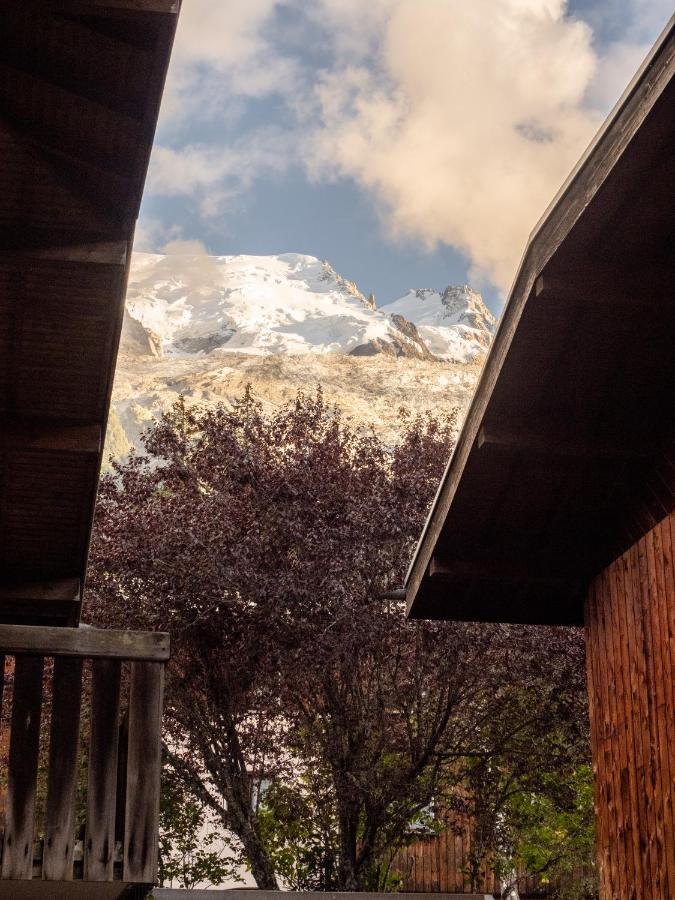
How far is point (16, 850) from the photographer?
6266mm

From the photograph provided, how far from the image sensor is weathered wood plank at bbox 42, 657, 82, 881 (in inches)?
246

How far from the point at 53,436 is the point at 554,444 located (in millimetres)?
3094

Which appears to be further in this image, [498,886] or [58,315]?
[498,886]

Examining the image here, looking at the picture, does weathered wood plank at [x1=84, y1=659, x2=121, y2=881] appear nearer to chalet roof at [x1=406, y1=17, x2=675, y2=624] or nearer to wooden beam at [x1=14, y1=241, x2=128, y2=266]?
chalet roof at [x1=406, y1=17, x2=675, y2=624]

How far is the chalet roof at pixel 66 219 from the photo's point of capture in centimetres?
452

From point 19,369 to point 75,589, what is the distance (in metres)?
2.59

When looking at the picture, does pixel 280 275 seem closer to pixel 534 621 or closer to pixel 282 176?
pixel 282 176

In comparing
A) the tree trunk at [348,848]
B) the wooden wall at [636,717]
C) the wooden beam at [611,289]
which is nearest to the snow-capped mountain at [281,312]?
the tree trunk at [348,848]

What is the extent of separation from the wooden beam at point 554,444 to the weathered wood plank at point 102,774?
2.67 m

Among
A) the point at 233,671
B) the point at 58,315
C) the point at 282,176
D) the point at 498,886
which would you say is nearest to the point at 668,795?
the point at 58,315

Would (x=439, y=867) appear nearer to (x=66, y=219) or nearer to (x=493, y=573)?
(x=493, y=573)

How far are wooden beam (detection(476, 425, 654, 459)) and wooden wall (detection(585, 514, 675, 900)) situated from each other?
0.47m

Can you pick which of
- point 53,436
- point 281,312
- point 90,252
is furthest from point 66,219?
point 281,312

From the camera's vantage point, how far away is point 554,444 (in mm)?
6266
